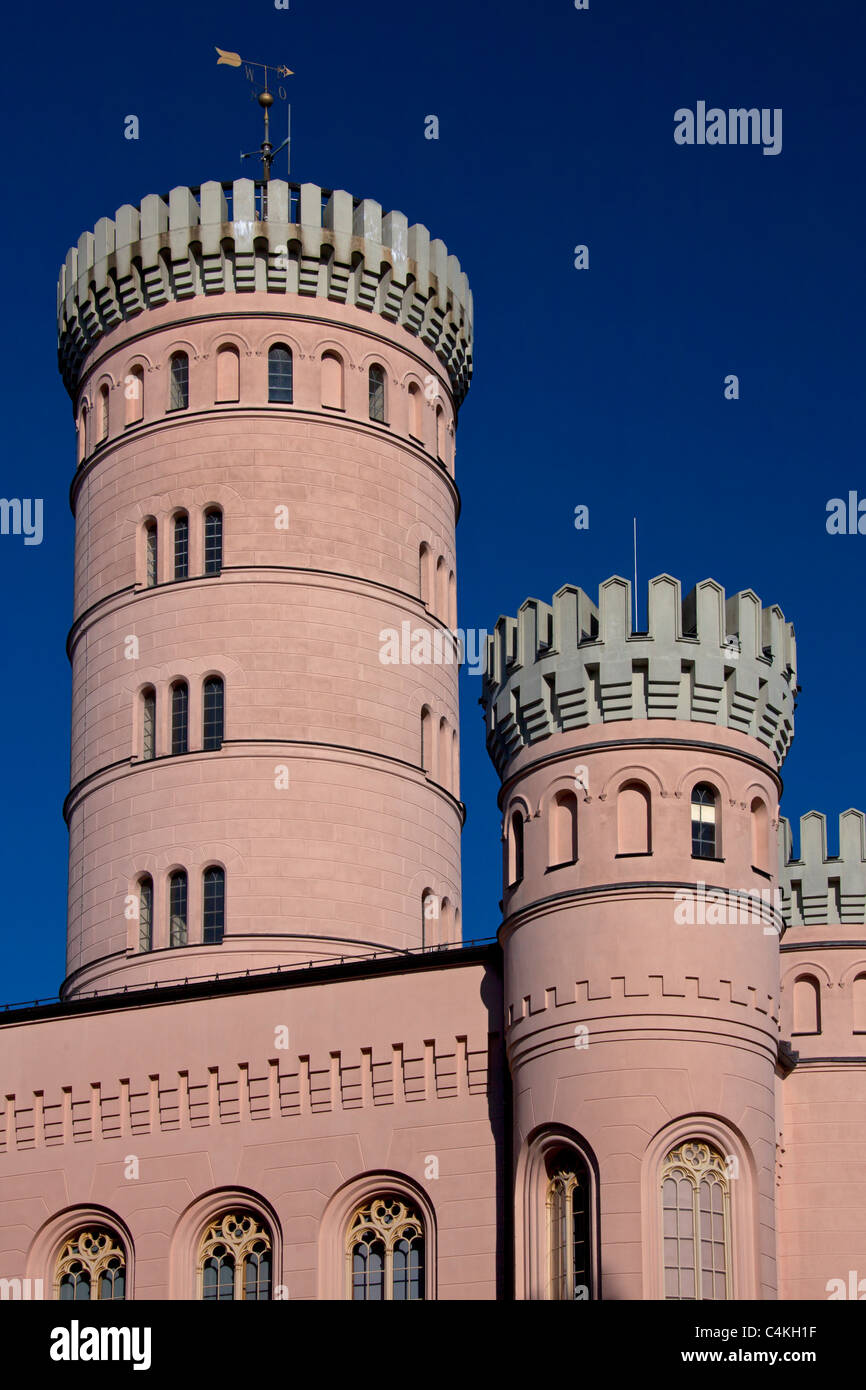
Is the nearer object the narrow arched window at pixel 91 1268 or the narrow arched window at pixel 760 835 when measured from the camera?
the narrow arched window at pixel 760 835

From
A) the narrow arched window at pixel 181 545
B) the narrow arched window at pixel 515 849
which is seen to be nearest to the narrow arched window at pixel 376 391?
the narrow arched window at pixel 181 545

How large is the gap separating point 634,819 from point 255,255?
20.4m

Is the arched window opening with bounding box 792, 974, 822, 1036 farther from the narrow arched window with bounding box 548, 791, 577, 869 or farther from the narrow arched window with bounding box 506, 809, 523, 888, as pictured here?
the narrow arched window with bounding box 548, 791, 577, 869

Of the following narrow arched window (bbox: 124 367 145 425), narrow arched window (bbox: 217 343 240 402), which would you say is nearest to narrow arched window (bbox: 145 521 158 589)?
narrow arched window (bbox: 124 367 145 425)

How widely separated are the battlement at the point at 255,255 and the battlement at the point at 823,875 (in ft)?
52.1

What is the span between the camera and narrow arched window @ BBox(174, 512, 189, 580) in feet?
173

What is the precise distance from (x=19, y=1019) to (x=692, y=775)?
45.0ft

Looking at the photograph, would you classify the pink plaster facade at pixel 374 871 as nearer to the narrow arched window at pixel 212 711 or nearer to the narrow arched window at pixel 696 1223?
the narrow arched window at pixel 696 1223

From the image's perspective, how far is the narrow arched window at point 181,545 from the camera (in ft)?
173
